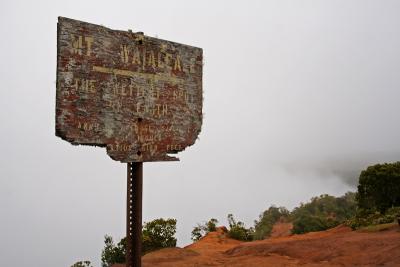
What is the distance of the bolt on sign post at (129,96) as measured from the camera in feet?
22.2

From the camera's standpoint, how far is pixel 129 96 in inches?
291

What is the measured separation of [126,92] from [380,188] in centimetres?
2384

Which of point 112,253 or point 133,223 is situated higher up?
point 133,223

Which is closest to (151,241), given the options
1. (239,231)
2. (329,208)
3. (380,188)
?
(239,231)

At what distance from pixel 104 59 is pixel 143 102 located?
1072mm

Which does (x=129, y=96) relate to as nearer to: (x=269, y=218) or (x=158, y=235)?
(x=158, y=235)

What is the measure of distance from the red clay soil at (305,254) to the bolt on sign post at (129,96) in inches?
411

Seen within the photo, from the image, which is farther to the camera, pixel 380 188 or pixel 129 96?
pixel 380 188

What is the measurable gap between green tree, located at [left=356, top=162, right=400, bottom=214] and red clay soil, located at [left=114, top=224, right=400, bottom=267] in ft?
15.0

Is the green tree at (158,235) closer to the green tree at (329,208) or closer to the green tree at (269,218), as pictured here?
the green tree at (269,218)

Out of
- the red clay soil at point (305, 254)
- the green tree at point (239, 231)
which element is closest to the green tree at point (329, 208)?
the green tree at point (239, 231)

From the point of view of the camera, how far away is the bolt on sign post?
6.78 metres

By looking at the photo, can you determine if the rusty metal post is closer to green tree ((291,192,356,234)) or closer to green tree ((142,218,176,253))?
green tree ((142,218,176,253))


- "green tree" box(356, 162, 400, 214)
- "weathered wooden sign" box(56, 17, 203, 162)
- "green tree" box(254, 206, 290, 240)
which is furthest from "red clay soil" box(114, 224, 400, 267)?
"green tree" box(254, 206, 290, 240)
